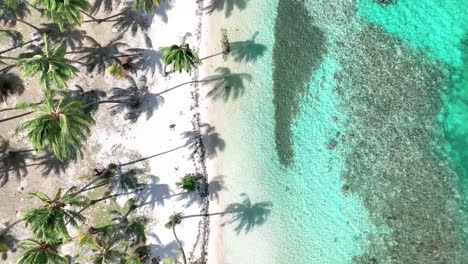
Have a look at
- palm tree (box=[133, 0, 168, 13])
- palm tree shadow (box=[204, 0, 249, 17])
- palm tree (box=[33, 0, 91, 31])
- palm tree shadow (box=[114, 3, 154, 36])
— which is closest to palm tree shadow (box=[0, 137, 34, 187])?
palm tree (box=[33, 0, 91, 31])

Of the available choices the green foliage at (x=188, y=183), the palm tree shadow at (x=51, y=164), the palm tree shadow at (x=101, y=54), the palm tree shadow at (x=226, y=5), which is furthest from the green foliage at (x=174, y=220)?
the palm tree shadow at (x=226, y=5)

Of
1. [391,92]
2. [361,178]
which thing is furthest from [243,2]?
[361,178]

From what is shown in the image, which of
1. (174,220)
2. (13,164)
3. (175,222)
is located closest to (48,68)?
(13,164)

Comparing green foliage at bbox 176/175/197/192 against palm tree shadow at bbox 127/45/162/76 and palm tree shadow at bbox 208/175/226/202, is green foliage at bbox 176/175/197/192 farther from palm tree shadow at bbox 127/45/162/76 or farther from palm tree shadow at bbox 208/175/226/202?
palm tree shadow at bbox 127/45/162/76

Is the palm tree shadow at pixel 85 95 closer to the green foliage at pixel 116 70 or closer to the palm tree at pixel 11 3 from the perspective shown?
the green foliage at pixel 116 70

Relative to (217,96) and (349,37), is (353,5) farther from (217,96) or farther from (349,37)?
(217,96)

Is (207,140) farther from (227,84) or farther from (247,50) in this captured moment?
(247,50)
